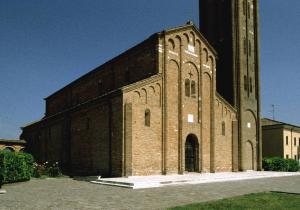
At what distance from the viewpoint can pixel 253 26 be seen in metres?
34.7

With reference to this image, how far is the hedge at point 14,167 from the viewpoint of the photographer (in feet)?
60.4

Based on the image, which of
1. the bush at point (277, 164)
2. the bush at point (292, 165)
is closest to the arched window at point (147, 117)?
the bush at point (277, 164)

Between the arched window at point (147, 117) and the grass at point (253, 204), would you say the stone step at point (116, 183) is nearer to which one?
the arched window at point (147, 117)

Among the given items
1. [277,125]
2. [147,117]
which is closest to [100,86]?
[147,117]

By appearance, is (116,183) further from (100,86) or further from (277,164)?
(277,164)

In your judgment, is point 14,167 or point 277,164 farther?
point 277,164

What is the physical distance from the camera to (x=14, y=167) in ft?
63.5

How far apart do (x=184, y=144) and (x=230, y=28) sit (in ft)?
45.6

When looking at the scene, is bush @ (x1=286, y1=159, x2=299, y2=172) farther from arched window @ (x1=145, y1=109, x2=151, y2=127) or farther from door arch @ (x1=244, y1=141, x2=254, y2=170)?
arched window @ (x1=145, y1=109, x2=151, y2=127)

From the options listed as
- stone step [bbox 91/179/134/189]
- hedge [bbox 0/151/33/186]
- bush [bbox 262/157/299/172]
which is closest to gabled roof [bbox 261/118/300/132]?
bush [bbox 262/157/299/172]

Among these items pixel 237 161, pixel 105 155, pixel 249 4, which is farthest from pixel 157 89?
pixel 249 4

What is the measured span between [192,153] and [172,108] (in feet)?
14.3

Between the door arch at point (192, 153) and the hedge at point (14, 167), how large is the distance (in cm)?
1170

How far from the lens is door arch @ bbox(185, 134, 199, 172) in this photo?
2633cm
